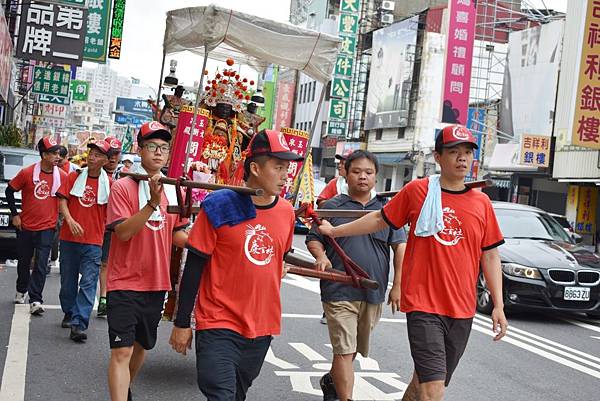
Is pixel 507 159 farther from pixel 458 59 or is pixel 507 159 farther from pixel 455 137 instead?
pixel 455 137

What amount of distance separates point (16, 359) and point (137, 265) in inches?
101

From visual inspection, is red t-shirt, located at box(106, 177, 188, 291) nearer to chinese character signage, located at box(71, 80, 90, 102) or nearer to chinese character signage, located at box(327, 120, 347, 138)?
chinese character signage, located at box(327, 120, 347, 138)

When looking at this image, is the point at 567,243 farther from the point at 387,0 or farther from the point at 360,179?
the point at 387,0

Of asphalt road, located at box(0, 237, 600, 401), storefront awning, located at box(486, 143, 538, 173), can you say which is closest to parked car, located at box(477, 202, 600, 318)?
asphalt road, located at box(0, 237, 600, 401)

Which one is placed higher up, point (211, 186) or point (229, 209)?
point (211, 186)

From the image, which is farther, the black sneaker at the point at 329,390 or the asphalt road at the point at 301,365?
the asphalt road at the point at 301,365

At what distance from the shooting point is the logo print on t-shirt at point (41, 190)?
29.7ft

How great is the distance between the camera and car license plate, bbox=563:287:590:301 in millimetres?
11039

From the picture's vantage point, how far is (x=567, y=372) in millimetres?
8062

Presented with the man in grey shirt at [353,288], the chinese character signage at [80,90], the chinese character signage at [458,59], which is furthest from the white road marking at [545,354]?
the chinese character signage at [80,90]

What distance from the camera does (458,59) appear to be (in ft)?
123

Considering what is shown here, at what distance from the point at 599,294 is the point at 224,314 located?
28.2 ft

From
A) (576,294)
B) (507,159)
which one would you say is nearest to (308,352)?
(576,294)

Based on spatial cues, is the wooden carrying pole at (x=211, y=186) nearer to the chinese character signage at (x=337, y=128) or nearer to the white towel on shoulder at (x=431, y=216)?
the white towel on shoulder at (x=431, y=216)
